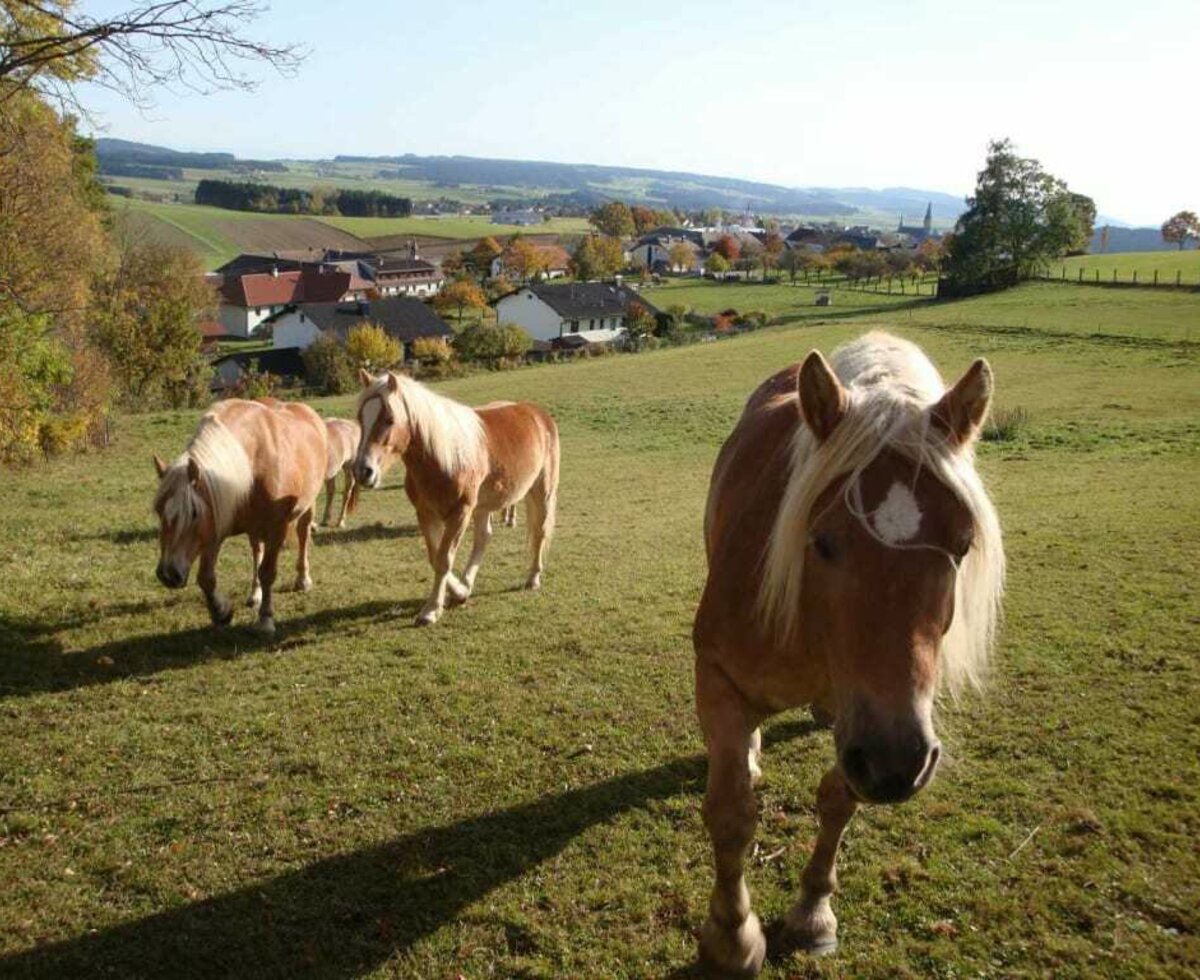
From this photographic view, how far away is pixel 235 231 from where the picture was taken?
128 metres

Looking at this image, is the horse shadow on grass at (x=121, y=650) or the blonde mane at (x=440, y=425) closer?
the horse shadow on grass at (x=121, y=650)

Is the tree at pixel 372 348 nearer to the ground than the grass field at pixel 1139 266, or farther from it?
nearer to the ground

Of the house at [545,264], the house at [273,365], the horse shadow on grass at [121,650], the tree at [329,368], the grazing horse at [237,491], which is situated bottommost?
the house at [273,365]

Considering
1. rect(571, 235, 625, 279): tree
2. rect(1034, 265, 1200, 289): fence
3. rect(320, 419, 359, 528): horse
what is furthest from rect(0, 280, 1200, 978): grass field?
rect(571, 235, 625, 279): tree

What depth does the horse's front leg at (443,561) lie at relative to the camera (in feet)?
27.2

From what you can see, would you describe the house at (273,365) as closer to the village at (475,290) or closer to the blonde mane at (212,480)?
the village at (475,290)

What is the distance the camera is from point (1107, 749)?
523cm

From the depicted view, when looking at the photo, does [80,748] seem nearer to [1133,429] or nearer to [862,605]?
[862,605]

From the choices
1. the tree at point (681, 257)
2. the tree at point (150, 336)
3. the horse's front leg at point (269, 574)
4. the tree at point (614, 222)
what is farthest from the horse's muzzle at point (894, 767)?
the tree at point (614, 222)

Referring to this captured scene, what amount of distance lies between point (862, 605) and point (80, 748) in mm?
5580

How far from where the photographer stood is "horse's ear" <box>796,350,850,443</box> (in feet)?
9.23

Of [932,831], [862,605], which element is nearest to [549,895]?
[932,831]

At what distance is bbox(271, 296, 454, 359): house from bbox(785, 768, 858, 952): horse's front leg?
5946 centimetres

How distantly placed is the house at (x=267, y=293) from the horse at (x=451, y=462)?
7792cm
